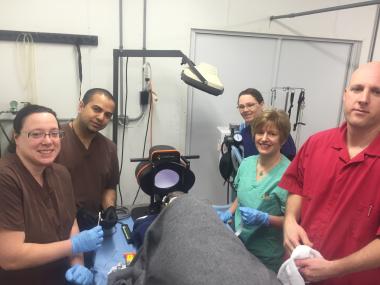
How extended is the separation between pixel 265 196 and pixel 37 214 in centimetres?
99

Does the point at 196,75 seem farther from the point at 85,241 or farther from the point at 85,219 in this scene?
→ the point at 85,241

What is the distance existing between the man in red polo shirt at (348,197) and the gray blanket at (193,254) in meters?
0.48

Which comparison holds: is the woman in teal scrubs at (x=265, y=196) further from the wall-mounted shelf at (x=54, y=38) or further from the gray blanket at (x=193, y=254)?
the wall-mounted shelf at (x=54, y=38)

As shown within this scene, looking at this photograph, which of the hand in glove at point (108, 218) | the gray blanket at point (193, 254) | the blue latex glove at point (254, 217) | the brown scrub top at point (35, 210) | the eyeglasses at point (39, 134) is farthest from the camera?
the hand in glove at point (108, 218)

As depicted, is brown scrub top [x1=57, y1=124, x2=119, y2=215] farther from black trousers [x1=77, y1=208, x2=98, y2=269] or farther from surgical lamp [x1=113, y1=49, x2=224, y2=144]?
surgical lamp [x1=113, y1=49, x2=224, y2=144]

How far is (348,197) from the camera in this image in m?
1.05

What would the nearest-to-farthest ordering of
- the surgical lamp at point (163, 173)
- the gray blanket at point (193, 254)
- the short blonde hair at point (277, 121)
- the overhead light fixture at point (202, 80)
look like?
1. the gray blanket at point (193, 254)
2. the short blonde hair at point (277, 121)
3. the surgical lamp at point (163, 173)
4. the overhead light fixture at point (202, 80)

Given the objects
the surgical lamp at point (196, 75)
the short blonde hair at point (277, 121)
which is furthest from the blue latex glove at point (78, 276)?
the surgical lamp at point (196, 75)

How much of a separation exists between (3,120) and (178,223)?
92.9 inches

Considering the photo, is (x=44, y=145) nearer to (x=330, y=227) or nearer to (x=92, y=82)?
(x=330, y=227)

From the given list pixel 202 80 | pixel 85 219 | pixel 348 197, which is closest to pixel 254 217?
pixel 348 197

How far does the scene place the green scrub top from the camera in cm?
146

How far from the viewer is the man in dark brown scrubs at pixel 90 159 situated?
180 centimetres

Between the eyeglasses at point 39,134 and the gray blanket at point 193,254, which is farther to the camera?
the eyeglasses at point 39,134
